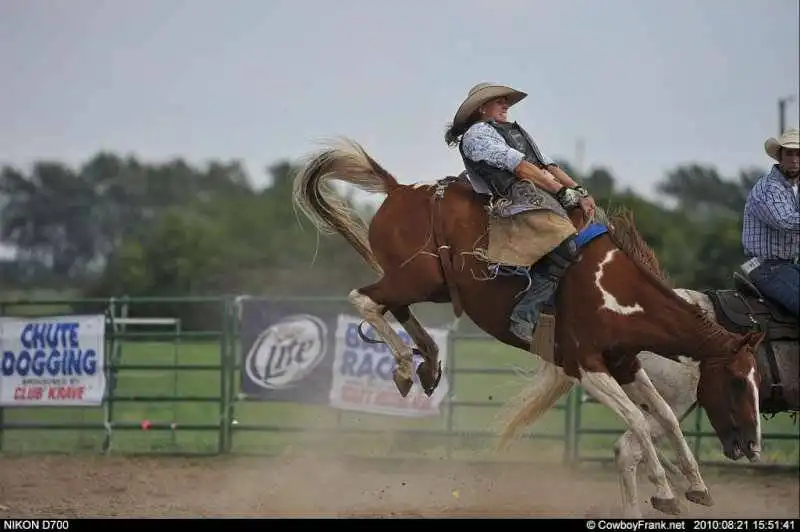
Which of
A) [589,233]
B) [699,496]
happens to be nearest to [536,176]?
[589,233]

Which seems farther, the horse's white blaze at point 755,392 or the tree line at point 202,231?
the tree line at point 202,231

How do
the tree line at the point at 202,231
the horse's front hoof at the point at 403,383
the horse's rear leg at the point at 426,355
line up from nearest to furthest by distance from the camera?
the horse's front hoof at the point at 403,383 < the horse's rear leg at the point at 426,355 < the tree line at the point at 202,231

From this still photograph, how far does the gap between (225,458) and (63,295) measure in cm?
2542

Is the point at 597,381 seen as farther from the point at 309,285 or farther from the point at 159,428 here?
the point at 309,285

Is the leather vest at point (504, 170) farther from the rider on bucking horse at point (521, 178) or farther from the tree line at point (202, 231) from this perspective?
the tree line at point (202, 231)

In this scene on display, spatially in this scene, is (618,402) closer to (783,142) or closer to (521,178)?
(521,178)

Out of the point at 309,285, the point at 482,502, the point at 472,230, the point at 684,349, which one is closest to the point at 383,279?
the point at 472,230

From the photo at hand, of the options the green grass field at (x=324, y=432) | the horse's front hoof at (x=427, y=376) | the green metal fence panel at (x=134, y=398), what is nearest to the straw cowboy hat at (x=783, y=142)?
the horse's front hoof at (x=427, y=376)

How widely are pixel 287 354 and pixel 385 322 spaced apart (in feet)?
15.3

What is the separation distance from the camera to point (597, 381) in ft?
19.0

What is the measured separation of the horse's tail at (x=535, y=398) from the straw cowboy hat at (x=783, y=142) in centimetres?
172

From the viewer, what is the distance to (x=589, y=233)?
596cm

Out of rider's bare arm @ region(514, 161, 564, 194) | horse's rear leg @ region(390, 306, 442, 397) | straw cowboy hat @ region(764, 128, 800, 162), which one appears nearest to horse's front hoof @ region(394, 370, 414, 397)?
horse's rear leg @ region(390, 306, 442, 397)

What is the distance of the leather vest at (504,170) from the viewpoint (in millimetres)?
5918
